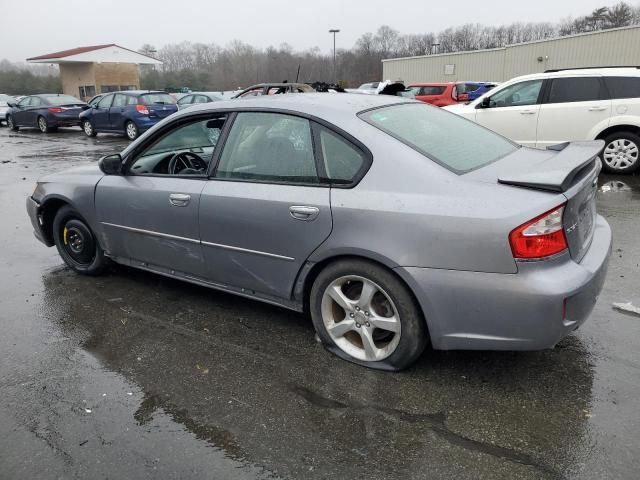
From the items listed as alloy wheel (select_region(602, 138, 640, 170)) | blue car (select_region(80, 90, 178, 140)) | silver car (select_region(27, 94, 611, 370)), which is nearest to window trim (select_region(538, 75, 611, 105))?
alloy wheel (select_region(602, 138, 640, 170))

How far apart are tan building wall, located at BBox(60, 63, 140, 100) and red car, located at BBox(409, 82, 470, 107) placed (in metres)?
34.3

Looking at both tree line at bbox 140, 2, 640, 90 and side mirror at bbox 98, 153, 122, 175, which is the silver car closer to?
side mirror at bbox 98, 153, 122, 175

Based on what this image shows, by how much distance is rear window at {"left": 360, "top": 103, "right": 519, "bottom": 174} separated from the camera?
2990 mm

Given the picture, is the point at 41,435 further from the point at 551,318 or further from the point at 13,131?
the point at 13,131

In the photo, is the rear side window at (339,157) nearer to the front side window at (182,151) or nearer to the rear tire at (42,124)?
the front side window at (182,151)

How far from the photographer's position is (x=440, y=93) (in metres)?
17.8

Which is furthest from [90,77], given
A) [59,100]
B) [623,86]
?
[623,86]

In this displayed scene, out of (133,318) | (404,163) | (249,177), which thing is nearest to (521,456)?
(404,163)

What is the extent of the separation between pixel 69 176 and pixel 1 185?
6.45 metres

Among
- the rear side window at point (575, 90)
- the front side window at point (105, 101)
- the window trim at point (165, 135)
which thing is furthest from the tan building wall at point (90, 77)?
the window trim at point (165, 135)

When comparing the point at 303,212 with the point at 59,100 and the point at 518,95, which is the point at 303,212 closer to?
the point at 518,95

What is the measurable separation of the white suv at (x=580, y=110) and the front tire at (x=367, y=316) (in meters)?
6.81

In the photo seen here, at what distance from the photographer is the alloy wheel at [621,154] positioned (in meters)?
8.11

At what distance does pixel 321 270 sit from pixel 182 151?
6.48 feet
